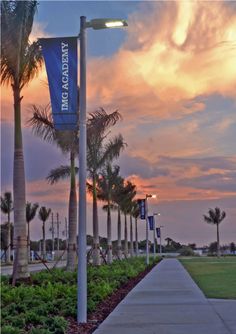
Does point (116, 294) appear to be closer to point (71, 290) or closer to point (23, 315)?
point (71, 290)

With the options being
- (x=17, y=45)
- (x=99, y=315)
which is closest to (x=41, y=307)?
(x=99, y=315)

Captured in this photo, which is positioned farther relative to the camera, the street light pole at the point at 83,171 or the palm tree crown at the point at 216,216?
the palm tree crown at the point at 216,216

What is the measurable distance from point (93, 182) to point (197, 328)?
22.4 m

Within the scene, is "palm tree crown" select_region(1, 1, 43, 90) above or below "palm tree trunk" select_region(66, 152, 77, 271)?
above

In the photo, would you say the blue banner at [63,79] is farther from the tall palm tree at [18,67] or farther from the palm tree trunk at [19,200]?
the palm tree trunk at [19,200]

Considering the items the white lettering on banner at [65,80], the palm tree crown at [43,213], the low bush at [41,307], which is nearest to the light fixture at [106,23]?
the white lettering on banner at [65,80]

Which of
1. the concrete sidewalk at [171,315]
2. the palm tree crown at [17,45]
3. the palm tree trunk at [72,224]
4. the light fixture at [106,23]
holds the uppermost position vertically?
the palm tree crown at [17,45]

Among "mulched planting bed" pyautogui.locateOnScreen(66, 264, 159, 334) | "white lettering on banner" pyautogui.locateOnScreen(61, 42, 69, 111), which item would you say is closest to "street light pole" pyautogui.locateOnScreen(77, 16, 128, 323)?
"mulched planting bed" pyautogui.locateOnScreen(66, 264, 159, 334)

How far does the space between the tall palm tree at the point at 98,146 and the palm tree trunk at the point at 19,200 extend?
27.3ft

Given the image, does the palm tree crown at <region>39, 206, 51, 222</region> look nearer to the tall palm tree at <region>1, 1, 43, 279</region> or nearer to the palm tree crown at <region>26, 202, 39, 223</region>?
the palm tree crown at <region>26, 202, 39, 223</region>

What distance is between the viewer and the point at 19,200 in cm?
1853

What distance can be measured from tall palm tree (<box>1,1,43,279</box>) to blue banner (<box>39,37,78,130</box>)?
533 cm

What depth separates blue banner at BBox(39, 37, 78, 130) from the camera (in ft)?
42.8

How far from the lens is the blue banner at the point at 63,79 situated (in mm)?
13047
